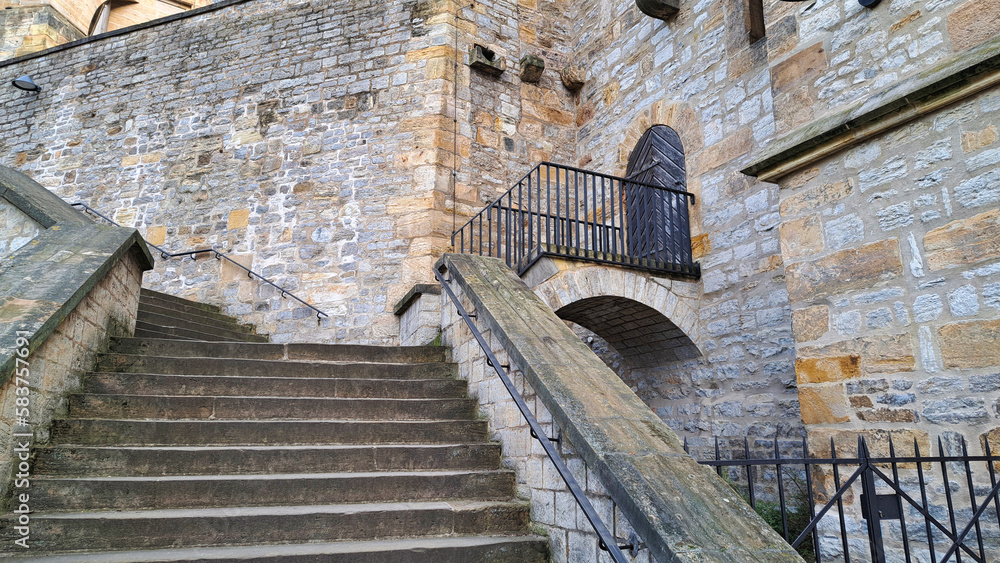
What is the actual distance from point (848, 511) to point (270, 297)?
6.86 meters

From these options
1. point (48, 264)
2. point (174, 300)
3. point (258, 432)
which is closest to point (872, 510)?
point (258, 432)

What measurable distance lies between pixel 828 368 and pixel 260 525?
3.22 m

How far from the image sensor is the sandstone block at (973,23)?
3.43m

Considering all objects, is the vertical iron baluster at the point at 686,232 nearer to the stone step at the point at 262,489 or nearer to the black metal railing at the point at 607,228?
the black metal railing at the point at 607,228

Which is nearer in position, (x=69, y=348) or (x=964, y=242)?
(x=964, y=242)

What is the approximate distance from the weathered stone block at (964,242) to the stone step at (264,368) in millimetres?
2898

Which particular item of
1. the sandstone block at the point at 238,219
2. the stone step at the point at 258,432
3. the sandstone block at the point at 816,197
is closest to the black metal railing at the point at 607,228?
the sandstone block at the point at 816,197

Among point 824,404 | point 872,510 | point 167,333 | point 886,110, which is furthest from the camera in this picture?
point 167,333

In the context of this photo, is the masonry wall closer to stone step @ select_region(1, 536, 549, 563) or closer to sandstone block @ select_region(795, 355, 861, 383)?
sandstone block @ select_region(795, 355, 861, 383)

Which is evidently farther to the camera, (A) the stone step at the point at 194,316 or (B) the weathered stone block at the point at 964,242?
(A) the stone step at the point at 194,316

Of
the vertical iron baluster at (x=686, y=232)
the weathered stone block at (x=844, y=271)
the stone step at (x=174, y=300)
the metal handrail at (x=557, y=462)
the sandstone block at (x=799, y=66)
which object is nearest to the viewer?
the metal handrail at (x=557, y=462)

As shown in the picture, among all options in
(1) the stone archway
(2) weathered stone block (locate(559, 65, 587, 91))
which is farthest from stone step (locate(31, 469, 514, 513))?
(2) weathered stone block (locate(559, 65, 587, 91))

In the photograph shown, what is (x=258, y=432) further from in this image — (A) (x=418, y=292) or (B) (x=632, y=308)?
(B) (x=632, y=308)

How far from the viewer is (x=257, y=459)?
3273 millimetres
